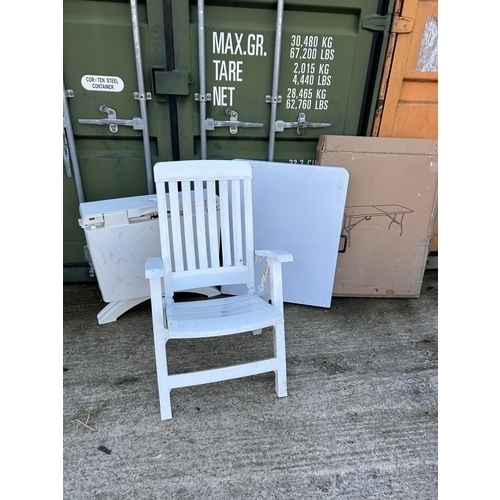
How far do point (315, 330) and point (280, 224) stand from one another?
0.71 meters

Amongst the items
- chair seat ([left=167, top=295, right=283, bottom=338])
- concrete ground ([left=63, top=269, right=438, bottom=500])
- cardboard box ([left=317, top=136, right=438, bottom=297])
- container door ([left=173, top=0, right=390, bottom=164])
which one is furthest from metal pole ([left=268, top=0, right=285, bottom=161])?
concrete ground ([left=63, top=269, right=438, bottom=500])

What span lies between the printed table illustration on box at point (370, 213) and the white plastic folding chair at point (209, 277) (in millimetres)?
786

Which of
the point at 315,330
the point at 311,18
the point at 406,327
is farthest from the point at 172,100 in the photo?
the point at 406,327

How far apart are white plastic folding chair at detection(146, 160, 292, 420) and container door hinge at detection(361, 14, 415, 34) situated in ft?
3.95

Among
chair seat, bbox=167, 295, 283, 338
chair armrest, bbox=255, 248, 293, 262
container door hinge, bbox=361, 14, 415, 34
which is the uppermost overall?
container door hinge, bbox=361, 14, 415, 34

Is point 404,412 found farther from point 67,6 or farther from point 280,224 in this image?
point 67,6

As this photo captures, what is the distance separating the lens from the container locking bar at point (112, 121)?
205 cm

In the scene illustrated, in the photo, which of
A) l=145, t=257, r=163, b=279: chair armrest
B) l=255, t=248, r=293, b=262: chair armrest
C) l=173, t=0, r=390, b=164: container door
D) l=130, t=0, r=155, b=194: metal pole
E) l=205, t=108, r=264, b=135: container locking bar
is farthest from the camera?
l=205, t=108, r=264, b=135: container locking bar

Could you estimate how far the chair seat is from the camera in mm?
1434

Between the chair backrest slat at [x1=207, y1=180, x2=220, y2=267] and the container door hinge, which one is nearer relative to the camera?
the chair backrest slat at [x1=207, y1=180, x2=220, y2=267]

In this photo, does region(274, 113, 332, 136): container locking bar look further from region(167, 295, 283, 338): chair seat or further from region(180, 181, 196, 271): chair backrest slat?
region(167, 295, 283, 338): chair seat

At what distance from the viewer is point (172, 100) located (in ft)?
6.83

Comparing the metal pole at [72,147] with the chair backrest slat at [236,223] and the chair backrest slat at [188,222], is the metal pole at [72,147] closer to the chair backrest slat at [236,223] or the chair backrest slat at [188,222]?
the chair backrest slat at [188,222]

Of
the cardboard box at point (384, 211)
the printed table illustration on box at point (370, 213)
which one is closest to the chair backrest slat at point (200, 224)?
the cardboard box at point (384, 211)
